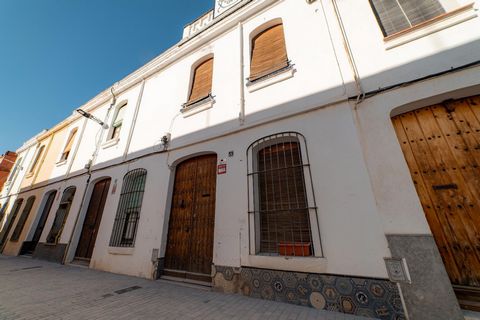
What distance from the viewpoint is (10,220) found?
34.5 ft

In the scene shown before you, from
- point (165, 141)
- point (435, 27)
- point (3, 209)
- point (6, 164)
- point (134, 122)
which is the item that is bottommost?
point (3, 209)

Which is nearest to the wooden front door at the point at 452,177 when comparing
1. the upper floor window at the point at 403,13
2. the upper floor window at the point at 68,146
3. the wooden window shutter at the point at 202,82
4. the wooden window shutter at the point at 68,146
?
the upper floor window at the point at 403,13

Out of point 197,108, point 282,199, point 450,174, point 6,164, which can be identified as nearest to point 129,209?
point 197,108

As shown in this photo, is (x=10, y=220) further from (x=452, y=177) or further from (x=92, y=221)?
(x=452, y=177)

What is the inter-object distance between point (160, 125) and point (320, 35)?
5.17 meters

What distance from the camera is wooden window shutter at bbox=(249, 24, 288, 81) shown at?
476cm

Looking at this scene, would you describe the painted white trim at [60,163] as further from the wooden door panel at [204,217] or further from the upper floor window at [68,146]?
the wooden door panel at [204,217]

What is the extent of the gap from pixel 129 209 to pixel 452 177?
23.4ft

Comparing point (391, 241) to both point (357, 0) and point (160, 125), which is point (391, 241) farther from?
point (160, 125)

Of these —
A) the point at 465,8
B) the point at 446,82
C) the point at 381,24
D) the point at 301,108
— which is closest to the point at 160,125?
the point at 301,108

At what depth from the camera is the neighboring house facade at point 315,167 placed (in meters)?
2.51

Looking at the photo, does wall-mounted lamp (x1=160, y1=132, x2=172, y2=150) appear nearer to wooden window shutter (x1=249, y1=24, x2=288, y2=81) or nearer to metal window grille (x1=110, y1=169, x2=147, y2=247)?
metal window grille (x1=110, y1=169, x2=147, y2=247)

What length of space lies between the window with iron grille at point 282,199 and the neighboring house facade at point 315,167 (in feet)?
0.08

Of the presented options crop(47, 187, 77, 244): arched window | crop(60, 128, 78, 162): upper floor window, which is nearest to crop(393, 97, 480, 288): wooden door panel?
crop(47, 187, 77, 244): arched window
